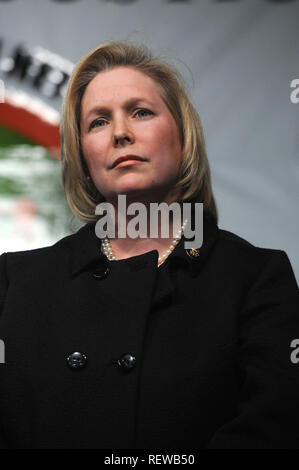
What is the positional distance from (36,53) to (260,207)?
0.94 m

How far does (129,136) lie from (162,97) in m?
0.16

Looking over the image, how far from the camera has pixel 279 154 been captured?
5.94 feet

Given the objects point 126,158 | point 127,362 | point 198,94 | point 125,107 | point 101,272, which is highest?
point 198,94

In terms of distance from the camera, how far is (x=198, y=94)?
6.08ft

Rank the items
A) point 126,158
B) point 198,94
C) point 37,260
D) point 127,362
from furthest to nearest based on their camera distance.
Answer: point 198,94, point 37,260, point 126,158, point 127,362

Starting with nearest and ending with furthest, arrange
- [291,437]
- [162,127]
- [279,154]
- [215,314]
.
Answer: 1. [291,437]
2. [215,314]
3. [162,127]
4. [279,154]

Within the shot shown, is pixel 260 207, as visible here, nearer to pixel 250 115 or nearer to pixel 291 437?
pixel 250 115

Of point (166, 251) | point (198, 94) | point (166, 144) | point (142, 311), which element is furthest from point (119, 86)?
point (198, 94)

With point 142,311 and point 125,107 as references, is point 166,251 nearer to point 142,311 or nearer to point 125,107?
point 142,311

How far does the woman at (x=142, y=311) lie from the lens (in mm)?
935

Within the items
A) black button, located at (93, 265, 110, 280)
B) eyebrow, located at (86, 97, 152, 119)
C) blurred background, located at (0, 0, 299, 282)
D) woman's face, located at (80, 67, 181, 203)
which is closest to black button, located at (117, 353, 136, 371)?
black button, located at (93, 265, 110, 280)

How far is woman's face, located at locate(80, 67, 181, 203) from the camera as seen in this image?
1093 mm

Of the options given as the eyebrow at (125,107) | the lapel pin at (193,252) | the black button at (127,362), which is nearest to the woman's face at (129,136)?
the eyebrow at (125,107)
